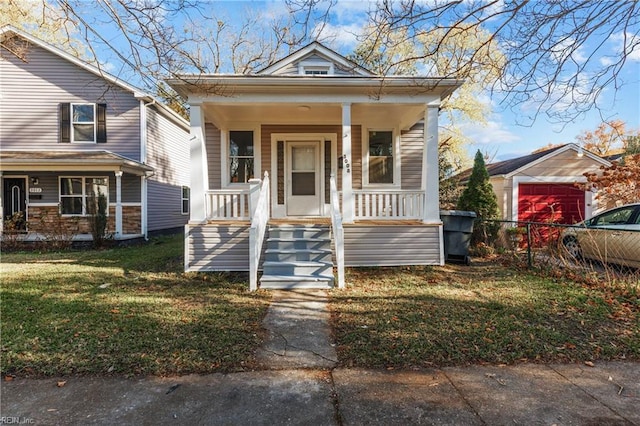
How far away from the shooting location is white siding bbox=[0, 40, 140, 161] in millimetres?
11102

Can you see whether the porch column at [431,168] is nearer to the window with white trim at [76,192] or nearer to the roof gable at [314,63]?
the roof gable at [314,63]

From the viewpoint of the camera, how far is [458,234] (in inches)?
279

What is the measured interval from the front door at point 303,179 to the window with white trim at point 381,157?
138 centimetres

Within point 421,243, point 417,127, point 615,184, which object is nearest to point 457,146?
point 615,184

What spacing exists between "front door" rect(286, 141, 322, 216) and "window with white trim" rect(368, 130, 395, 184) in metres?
1.38

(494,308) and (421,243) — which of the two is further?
(421,243)

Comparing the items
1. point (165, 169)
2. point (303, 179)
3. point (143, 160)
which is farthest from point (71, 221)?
point (303, 179)

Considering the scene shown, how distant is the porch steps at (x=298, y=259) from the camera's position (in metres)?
5.49

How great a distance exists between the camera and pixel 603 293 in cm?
493

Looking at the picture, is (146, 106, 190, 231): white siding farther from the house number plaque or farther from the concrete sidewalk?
the concrete sidewalk

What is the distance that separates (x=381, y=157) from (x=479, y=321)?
214 inches

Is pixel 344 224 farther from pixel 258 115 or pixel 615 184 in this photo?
pixel 615 184

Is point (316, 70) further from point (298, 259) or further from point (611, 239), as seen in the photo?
point (611, 239)

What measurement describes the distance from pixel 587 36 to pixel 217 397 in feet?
19.1
